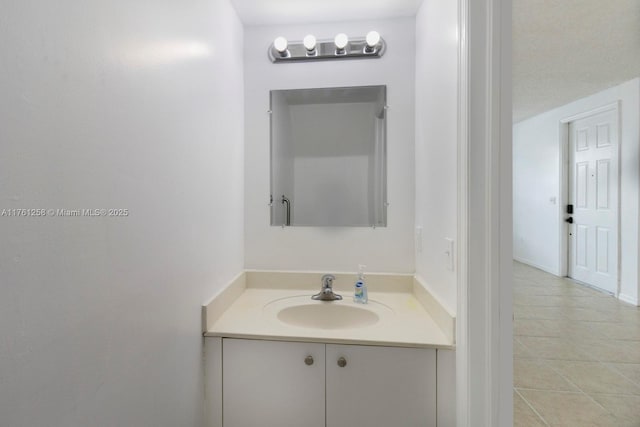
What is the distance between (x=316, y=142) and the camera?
168 cm

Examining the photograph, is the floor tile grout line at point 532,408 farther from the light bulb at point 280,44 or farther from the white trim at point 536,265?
the white trim at point 536,265

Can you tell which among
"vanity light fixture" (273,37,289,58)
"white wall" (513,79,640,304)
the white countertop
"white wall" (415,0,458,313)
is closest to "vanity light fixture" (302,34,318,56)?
"vanity light fixture" (273,37,289,58)

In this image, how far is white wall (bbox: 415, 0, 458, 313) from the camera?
108 centimetres

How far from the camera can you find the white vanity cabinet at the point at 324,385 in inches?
42.8

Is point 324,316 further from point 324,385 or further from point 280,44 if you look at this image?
point 280,44

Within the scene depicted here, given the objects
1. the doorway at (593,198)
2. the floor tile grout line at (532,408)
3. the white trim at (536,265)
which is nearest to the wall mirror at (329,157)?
the floor tile grout line at (532,408)

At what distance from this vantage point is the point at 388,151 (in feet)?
5.40

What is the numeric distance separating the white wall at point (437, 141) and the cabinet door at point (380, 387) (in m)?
0.26

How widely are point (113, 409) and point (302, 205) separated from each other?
1189 millimetres

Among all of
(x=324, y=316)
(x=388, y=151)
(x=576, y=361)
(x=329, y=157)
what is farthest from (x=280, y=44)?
(x=576, y=361)

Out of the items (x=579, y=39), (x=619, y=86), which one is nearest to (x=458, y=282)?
(x=579, y=39)

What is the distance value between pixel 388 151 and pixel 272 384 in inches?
49.6

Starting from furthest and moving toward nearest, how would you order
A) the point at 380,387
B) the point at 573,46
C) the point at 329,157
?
the point at 573,46
the point at 329,157
the point at 380,387

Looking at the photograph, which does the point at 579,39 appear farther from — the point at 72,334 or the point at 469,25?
the point at 72,334
